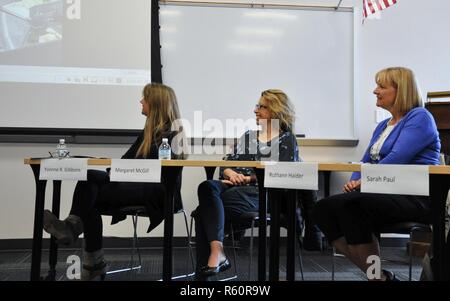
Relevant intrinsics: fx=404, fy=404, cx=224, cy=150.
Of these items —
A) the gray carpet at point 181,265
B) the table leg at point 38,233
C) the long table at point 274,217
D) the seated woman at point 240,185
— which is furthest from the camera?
the gray carpet at point 181,265

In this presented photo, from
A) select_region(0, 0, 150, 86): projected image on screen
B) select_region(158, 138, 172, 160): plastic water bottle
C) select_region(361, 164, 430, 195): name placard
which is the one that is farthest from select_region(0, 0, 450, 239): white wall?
select_region(361, 164, 430, 195): name placard

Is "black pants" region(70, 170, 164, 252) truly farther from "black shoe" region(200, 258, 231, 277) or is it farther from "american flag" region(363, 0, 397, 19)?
"american flag" region(363, 0, 397, 19)

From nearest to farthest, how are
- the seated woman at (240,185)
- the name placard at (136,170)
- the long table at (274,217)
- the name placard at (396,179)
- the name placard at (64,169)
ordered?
the name placard at (396,179), the long table at (274,217), the name placard at (136,170), the name placard at (64,169), the seated woman at (240,185)

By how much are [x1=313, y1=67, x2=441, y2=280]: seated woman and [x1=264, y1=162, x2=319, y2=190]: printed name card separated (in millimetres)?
326

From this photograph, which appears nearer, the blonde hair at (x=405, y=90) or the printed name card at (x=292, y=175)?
the printed name card at (x=292, y=175)

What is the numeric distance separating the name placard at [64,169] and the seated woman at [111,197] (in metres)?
0.34

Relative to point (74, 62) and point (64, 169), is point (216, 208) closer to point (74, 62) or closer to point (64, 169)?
point (64, 169)

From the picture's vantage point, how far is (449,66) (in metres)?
3.59

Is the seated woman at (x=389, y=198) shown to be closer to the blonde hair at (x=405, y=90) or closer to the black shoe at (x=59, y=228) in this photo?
the blonde hair at (x=405, y=90)

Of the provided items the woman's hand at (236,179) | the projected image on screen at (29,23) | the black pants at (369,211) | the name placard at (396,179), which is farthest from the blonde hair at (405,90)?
the projected image on screen at (29,23)

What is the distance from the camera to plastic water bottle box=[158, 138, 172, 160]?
81.6 inches

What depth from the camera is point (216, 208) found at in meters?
1.95

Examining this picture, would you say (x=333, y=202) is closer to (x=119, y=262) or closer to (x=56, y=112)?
(x=119, y=262)

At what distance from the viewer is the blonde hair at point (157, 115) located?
85.2 inches
